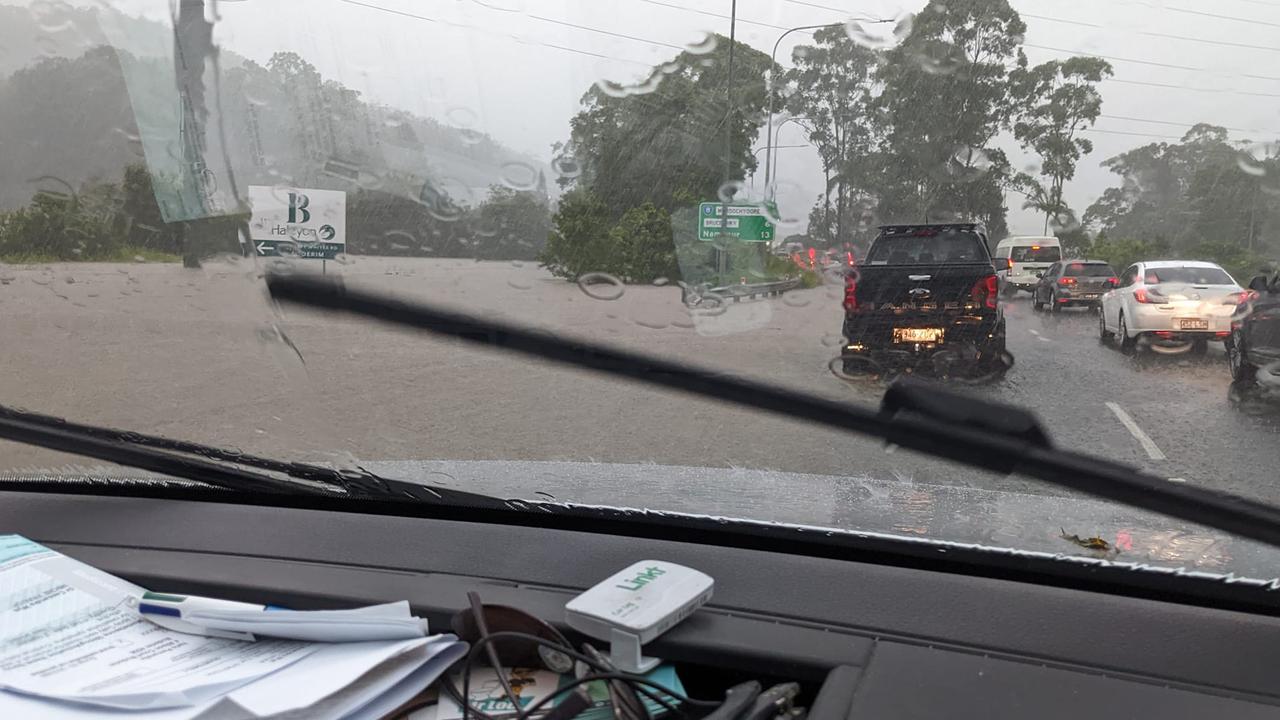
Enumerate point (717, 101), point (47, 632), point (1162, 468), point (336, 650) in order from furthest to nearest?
point (717, 101) → point (1162, 468) → point (47, 632) → point (336, 650)

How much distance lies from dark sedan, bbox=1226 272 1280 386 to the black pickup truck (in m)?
0.70

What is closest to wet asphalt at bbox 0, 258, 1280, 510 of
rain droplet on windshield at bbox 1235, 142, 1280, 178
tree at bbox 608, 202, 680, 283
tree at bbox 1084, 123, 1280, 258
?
tree at bbox 608, 202, 680, 283

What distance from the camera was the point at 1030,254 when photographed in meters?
3.21

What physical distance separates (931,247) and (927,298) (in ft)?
0.84

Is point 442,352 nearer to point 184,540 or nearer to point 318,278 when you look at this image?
point 318,278

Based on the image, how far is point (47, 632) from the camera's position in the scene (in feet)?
7.16

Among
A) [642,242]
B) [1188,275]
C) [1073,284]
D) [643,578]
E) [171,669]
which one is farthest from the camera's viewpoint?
[642,242]

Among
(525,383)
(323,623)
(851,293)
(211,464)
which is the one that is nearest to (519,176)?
(525,383)

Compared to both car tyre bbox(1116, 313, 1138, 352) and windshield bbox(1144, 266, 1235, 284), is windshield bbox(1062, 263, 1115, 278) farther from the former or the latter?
car tyre bbox(1116, 313, 1138, 352)

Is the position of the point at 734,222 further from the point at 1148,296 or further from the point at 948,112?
the point at 1148,296

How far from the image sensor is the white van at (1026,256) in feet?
10.1

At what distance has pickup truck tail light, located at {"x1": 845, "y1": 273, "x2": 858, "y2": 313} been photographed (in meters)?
3.41

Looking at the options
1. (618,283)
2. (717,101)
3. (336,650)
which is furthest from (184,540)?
(717,101)

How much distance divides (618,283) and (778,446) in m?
0.92
